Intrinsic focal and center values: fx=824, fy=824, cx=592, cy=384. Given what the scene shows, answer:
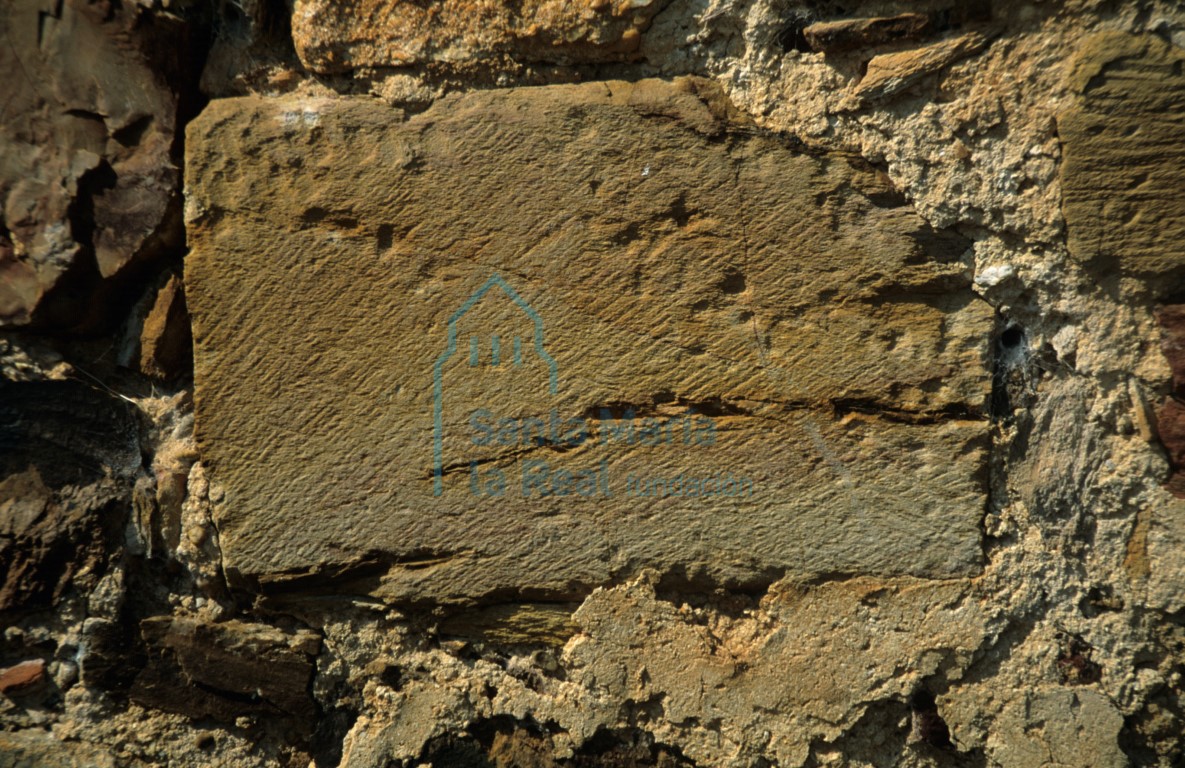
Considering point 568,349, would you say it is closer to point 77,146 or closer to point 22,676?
point 77,146

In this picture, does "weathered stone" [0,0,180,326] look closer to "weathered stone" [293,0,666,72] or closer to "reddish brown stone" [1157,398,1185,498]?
"weathered stone" [293,0,666,72]

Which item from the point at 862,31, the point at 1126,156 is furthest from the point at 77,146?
the point at 1126,156

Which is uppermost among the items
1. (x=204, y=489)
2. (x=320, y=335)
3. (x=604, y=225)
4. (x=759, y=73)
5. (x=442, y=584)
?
(x=759, y=73)

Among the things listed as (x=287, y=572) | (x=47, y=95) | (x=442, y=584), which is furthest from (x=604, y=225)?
(x=47, y=95)

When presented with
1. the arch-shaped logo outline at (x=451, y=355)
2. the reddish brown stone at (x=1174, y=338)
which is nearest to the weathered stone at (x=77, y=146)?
the arch-shaped logo outline at (x=451, y=355)

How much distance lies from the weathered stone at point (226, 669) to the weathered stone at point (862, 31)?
1.04 metres

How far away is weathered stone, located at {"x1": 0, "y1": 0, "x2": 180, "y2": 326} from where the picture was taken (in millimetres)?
1112

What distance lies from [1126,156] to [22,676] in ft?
5.22

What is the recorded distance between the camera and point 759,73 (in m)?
1.04

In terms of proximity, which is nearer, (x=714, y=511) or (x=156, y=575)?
(x=714, y=511)

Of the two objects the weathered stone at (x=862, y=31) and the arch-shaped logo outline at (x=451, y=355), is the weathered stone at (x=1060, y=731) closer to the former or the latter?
the arch-shaped logo outline at (x=451, y=355)

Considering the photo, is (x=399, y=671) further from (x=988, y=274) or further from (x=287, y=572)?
(x=988, y=274)

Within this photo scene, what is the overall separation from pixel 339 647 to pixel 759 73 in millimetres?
957

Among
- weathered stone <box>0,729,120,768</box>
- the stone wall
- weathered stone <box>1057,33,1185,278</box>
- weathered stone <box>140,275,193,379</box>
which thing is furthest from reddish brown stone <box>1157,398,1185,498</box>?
weathered stone <box>0,729,120,768</box>
